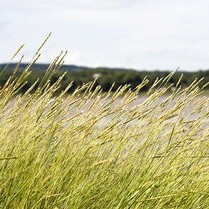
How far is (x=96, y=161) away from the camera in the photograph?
3689 millimetres

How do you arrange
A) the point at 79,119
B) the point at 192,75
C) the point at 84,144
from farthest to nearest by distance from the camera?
the point at 192,75, the point at 79,119, the point at 84,144

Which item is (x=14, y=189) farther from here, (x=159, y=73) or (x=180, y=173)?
(x=159, y=73)

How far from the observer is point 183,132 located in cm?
405

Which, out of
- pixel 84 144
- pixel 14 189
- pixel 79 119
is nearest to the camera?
pixel 14 189

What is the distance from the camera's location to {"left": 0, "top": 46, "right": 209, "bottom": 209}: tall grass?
10.9ft

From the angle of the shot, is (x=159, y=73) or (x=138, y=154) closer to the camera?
(x=138, y=154)

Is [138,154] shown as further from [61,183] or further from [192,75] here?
[192,75]

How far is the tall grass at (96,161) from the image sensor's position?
131 inches

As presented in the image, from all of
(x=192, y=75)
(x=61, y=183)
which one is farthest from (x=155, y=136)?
(x=192, y=75)

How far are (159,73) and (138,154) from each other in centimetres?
1919

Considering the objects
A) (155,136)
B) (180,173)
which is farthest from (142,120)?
(180,173)

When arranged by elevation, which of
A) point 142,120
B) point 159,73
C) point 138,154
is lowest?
point 138,154

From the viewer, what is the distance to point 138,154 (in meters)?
3.75

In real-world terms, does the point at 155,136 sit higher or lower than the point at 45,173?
higher
